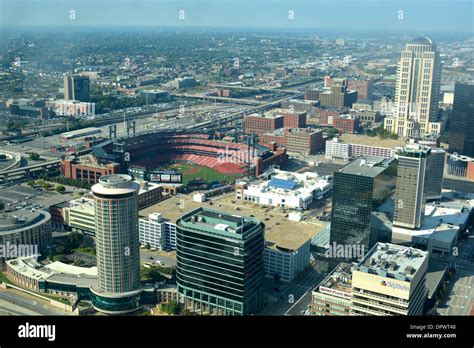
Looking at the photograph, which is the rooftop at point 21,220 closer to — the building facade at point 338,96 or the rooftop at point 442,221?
the rooftop at point 442,221

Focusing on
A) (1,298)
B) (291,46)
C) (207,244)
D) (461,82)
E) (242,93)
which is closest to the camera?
(207,244)

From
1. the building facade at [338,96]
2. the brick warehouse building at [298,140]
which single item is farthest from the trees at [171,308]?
the building facade at [338,96]

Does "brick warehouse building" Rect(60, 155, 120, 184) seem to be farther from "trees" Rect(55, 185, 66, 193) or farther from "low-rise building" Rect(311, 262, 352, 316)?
"low-rise building" Rect(311, 262, 352, 316)

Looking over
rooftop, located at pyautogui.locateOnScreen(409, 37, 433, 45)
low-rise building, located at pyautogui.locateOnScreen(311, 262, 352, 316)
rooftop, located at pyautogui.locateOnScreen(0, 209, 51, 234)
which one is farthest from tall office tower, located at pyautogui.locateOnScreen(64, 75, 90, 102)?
low-rise building, located at pyautogui.locateOnScreen(311, 262, 352, 316)

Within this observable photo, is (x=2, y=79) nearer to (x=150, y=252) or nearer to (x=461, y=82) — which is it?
(x=150, y=252)

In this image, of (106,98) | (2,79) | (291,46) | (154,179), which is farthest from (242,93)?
(154,179)
